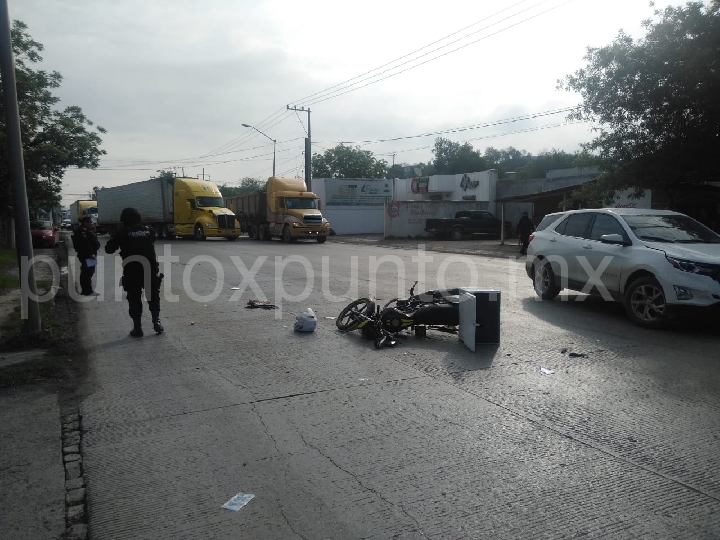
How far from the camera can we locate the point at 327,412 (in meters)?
5.02

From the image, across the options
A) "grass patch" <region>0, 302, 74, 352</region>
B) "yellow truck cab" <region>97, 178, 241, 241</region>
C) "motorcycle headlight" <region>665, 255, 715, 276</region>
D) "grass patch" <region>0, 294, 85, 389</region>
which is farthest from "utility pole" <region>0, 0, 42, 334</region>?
"yellow truck cab" <region>97, 178, 241, 241</region>

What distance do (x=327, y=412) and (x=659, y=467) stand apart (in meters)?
2.47

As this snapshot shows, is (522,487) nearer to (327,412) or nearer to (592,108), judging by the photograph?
(327,412)

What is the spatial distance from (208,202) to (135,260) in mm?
29113

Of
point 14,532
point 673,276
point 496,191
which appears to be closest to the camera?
point 14,532

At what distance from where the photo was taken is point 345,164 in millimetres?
78500

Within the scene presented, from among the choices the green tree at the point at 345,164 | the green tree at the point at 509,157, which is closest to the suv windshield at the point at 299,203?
the green tree at the point at 345,164

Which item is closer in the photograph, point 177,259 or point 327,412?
point 327,412

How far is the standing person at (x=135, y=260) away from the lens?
8102mm

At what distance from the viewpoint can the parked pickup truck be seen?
36.2 metres

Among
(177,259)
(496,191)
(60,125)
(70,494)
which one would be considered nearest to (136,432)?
(70,494)

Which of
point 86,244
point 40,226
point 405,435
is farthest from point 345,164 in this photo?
point 405,435

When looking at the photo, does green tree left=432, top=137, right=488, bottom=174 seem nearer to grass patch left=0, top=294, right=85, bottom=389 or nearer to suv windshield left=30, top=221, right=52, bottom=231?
suv windshield left=30, top=221, right=52, bottom=231

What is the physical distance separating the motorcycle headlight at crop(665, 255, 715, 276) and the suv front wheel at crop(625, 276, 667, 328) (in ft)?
1.22
